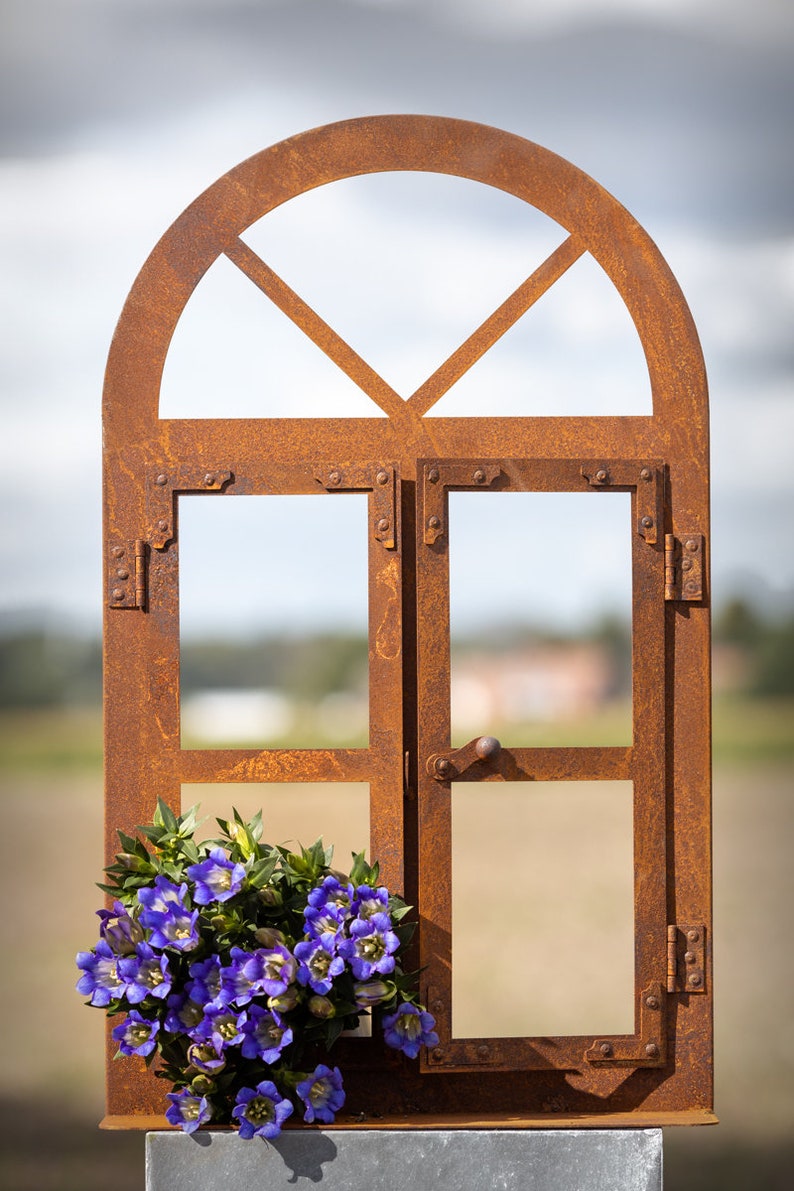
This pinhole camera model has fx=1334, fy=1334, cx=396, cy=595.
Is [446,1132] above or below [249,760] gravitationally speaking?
below

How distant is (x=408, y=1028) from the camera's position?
89.0 inches

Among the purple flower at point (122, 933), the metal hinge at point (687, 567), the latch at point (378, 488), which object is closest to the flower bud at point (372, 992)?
the purple flower at point (122, 933)

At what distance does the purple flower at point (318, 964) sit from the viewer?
2.15 metres

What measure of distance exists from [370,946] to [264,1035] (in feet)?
0.72

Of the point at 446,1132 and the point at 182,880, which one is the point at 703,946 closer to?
the point at 446,1132

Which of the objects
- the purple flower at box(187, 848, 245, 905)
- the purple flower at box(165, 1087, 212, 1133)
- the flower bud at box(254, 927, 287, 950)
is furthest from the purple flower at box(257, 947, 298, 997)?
the purple flower at box(165, 1087, 212, 1133)

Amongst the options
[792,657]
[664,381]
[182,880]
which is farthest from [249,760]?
[792,657]

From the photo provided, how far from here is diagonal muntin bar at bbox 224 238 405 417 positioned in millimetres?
2510

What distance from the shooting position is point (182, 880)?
7.35 ft

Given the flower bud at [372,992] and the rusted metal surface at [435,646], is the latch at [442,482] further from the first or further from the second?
the flower bud at [372,992]

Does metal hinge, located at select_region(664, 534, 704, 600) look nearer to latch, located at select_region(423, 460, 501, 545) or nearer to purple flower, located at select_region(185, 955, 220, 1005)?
latch, located at select_region(423, 460, 501, 545)

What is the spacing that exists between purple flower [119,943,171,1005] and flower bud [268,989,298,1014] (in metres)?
0.17

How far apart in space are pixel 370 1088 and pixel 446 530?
3.39ft

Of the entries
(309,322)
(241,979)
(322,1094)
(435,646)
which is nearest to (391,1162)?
(322,1094)
